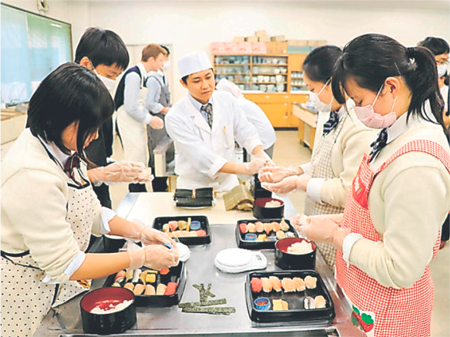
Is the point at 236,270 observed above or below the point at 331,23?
below

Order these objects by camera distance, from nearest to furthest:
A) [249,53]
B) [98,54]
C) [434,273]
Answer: [98,54]
[434,273]
[249,53]

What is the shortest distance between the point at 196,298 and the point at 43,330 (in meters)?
0.44

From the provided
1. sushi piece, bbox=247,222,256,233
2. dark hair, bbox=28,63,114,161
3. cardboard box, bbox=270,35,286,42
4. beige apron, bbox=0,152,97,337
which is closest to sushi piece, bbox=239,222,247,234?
sushi piece, bbox=247,222,256,233

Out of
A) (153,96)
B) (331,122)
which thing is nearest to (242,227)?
(331,122)

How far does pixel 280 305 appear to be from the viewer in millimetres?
1090

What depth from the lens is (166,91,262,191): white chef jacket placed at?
7.50 feet

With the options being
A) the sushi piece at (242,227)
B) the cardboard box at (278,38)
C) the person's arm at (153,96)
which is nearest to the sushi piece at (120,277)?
the sushi piece at (242,227)

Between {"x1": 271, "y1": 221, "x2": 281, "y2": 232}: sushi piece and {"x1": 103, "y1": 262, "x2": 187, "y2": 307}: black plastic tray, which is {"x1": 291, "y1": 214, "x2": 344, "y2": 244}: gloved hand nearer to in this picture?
{"x1": 271, "y1": 221, "x2": 281, "y2": 232}: sushi piece

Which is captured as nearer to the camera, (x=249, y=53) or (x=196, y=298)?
(x=196, y=298)

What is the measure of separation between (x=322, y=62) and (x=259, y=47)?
7576mm

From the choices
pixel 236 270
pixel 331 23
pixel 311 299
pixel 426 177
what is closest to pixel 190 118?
pixel 236 270

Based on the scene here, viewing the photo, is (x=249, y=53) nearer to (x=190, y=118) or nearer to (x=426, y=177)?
(x=190, y=118)

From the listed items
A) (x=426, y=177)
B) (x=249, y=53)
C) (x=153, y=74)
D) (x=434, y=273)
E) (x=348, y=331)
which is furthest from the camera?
(x=249, y=53)

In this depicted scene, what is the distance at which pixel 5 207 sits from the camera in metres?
0.96
